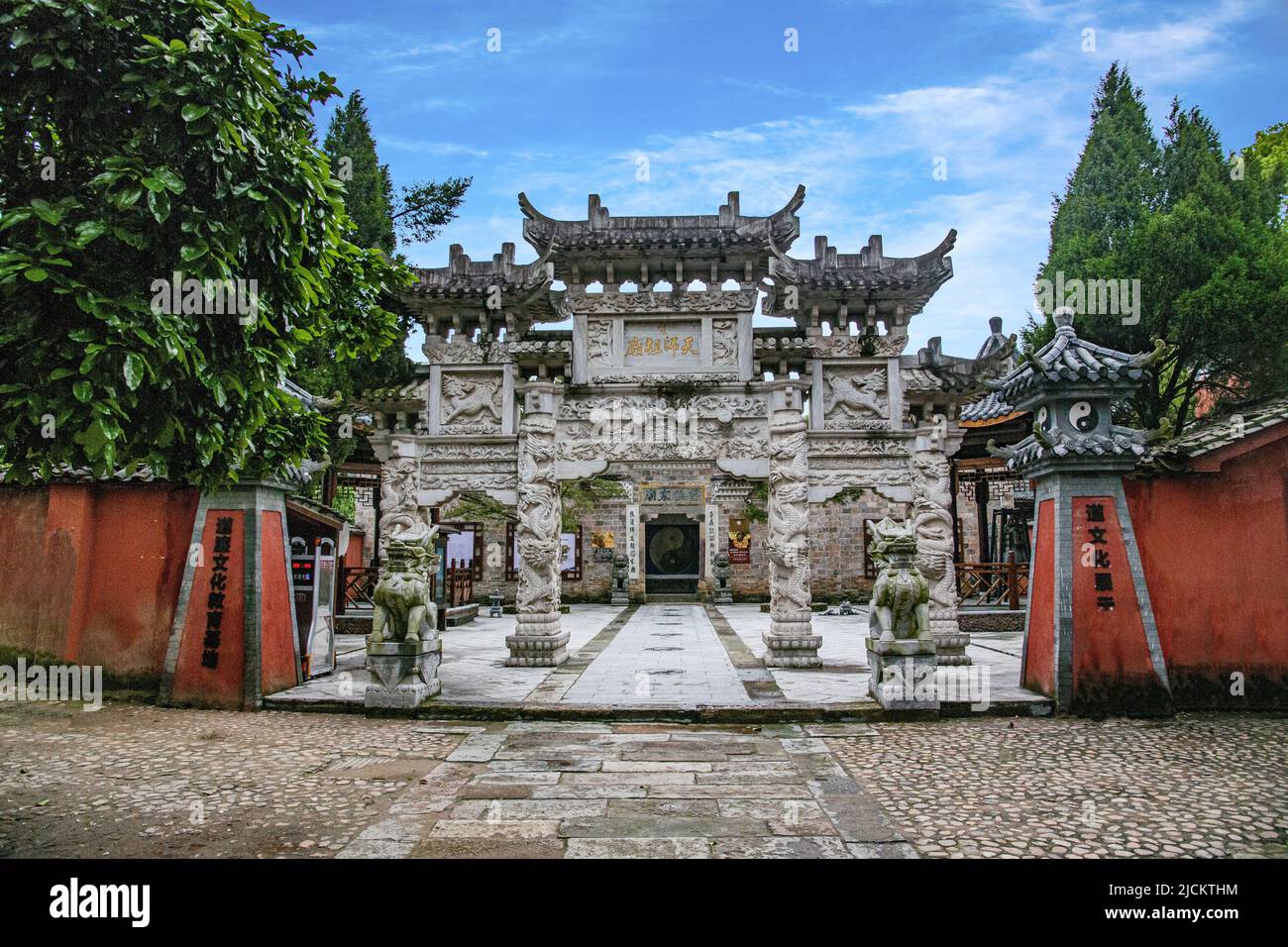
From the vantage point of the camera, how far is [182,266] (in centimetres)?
364

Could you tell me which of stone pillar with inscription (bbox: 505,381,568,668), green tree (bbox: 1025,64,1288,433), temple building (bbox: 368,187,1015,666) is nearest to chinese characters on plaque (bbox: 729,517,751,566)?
green tree (bbox: 1025,64,1288,433)

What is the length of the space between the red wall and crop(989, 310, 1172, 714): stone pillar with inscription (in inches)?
366

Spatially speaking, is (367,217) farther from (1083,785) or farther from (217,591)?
(1083,785)

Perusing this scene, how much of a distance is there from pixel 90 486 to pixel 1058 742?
33.4ft

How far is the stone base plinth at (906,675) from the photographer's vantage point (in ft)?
23.3

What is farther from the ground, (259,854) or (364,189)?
(364,189)

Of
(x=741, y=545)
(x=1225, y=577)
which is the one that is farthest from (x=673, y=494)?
(x=1225, y=577)

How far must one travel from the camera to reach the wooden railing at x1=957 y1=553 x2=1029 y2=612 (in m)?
14.7

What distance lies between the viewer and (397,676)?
7422mm

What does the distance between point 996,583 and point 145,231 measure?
52.8ft

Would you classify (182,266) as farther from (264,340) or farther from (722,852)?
(722,852)

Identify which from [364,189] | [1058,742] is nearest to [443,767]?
[1058,742]

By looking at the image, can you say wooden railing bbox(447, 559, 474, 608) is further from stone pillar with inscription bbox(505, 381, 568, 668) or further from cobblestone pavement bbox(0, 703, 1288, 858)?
cobblestone pavement bbox(0, 703, 1288, 858)

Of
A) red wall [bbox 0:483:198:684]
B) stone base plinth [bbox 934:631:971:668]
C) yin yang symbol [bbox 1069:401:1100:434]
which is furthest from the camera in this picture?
stone base plinth [bbox 934:631:971:668]
